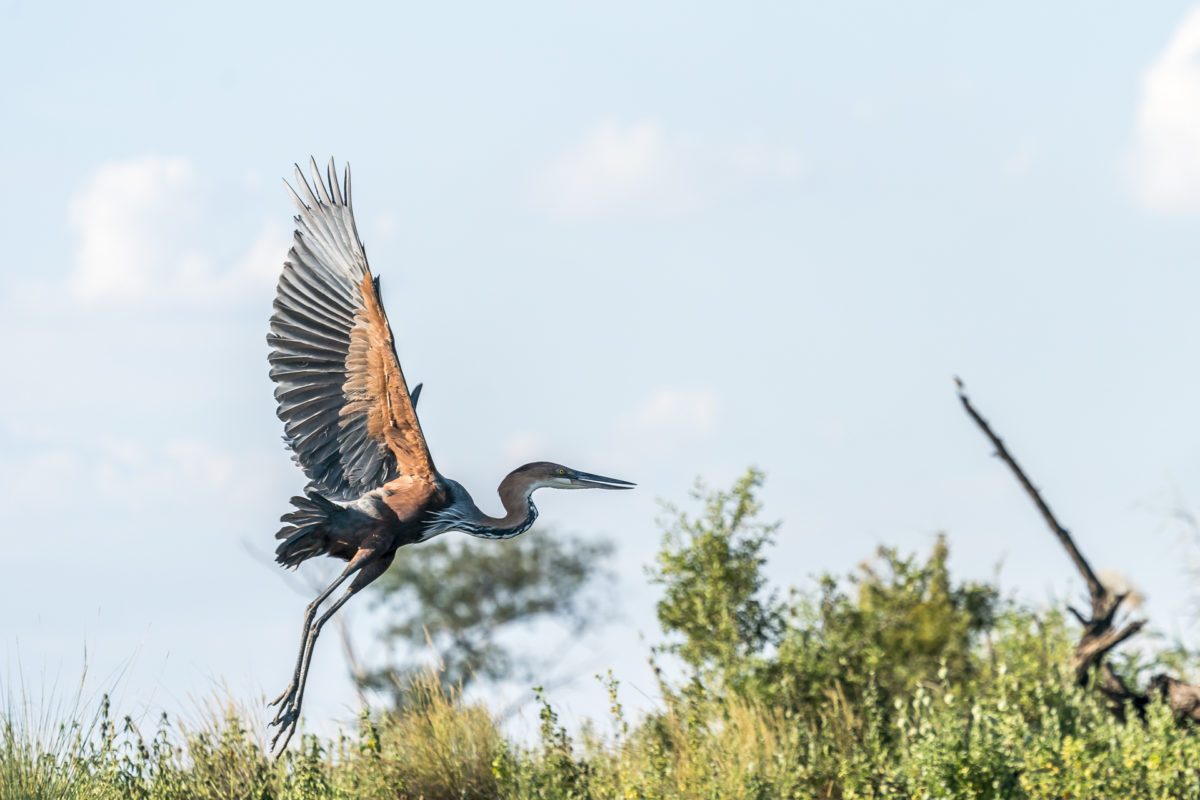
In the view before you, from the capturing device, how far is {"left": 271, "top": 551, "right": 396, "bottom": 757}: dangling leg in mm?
5324

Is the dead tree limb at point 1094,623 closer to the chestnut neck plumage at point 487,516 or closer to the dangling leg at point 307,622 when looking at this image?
the chestnut neck plumage at point 487,516

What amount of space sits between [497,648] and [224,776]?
14.8m

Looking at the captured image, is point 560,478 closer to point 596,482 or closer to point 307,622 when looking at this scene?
point 596,482

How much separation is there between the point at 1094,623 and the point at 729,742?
3.00 metres

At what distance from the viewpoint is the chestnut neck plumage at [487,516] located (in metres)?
5.49

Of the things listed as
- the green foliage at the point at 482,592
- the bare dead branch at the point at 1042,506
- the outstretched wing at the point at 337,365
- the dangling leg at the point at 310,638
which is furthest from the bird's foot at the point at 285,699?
the green foliage at the point at 482,592

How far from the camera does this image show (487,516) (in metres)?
5.57

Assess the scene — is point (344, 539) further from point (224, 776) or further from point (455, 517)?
point (224, 776)

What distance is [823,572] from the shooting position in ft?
33.1

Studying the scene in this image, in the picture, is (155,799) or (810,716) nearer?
(155,799)

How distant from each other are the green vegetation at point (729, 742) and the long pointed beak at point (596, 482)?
6.28ft

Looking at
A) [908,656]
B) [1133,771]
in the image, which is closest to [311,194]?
[1133,771]

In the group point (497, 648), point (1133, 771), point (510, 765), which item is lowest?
point (1133, 771)

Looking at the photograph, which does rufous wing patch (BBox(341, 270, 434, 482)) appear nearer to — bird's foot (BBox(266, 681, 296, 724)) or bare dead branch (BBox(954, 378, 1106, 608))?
bird's foot (BBox(266, 681, 296, 724))
